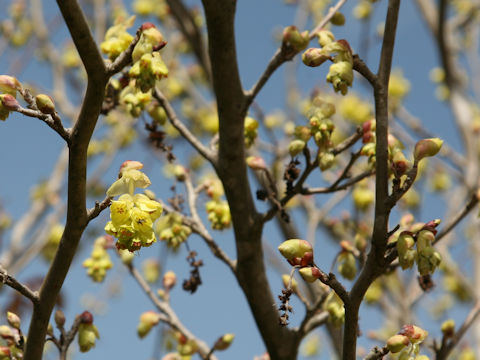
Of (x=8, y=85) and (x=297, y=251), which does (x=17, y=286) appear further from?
(x=297, y=251)

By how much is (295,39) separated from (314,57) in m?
0.47

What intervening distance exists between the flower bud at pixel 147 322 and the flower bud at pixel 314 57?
5.73ft

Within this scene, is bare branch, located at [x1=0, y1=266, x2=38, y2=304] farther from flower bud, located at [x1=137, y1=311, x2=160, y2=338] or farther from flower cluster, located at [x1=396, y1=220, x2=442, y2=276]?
flower bud, located at [x1=137, y1=311, x2=160, y2=338]

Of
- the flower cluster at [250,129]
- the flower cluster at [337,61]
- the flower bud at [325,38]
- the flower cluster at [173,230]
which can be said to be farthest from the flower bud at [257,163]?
Answer: the flower cluster at [337,61]

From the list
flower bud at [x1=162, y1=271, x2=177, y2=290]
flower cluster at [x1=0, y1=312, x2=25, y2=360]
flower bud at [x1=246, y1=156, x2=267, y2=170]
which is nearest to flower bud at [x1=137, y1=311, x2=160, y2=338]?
flower bud at [x1=162, y1=271, x2=177, y2=290]

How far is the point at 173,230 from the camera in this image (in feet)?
9.77

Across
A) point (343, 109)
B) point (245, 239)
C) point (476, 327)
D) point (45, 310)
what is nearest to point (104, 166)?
point (343, 109)

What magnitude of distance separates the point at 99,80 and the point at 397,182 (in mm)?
953

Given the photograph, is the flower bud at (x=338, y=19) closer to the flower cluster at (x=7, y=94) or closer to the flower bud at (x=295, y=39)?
the flower bud at (x=295, y=39)

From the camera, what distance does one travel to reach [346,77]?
6.43ft

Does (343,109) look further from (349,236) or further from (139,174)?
(139,174)

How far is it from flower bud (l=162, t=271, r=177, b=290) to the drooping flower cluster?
174cm

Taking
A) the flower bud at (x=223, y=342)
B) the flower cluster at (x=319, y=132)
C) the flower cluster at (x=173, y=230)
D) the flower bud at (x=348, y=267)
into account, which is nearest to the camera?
the flower cluster at (x=319, y=132)

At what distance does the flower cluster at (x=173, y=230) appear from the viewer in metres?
2.97
